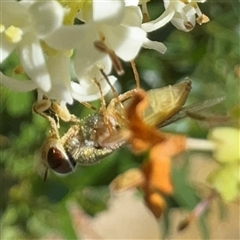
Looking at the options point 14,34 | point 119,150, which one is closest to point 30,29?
point 14,34

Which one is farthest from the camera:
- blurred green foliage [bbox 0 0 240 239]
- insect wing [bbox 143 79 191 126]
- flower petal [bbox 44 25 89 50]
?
blurred green foliage [bbox 0 0 240 239]

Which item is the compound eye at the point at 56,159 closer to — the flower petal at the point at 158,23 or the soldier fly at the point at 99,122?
the soldier fly at the point at 99,122

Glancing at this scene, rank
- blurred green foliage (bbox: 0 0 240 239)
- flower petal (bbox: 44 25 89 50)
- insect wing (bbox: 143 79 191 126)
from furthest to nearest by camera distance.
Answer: blurred green foliage (bbox: 0 0 240 239)
insect wing (bbox: 143 79 191 126)
flower petal (bbox: 44 25 89 50)

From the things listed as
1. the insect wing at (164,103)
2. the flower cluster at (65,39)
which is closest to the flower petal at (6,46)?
the flower cluster at (65,39)

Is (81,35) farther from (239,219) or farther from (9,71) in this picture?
(239,219)

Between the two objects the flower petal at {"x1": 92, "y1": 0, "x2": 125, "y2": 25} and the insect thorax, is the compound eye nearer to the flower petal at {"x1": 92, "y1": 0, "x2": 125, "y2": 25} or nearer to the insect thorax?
the insect thorax

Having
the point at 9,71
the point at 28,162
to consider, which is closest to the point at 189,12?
the point at 9,71

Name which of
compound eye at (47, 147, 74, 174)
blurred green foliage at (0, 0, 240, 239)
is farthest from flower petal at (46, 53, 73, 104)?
blurred green foliage at (0, 0, 240, 239)
